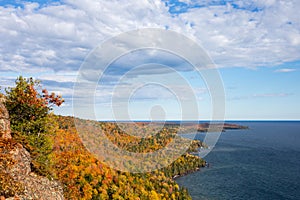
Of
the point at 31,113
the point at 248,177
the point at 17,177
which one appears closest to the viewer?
the point at 17,177

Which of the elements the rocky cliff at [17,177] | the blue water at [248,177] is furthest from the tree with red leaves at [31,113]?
the blue water at [248,177]

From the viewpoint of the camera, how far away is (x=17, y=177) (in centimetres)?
1606

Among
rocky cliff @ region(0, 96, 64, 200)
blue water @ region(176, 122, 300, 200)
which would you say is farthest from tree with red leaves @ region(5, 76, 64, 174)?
blue water @ region(176, 122, 300, 200)

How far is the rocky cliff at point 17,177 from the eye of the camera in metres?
13.7

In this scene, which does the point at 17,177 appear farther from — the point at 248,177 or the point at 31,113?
the point at 248,177

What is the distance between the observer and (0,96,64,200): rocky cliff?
13.7 m

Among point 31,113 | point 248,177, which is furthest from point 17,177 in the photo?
point 248,177

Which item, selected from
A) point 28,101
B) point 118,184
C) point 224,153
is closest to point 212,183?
point 118,184

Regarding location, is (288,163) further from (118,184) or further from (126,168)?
(118,184)

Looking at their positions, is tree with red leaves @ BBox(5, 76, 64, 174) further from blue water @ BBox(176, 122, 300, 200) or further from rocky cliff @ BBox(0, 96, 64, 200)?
blue water @ BBox(176, 122, 300, 200)

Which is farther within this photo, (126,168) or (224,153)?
(224,153)

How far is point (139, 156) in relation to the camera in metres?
124

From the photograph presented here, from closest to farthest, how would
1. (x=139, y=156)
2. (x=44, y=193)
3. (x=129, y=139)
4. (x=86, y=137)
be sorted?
(x=44, y=193)
(x=86, y=137)
(x=139, y=156)
(x=129, y=139)

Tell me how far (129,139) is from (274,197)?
92.0m
